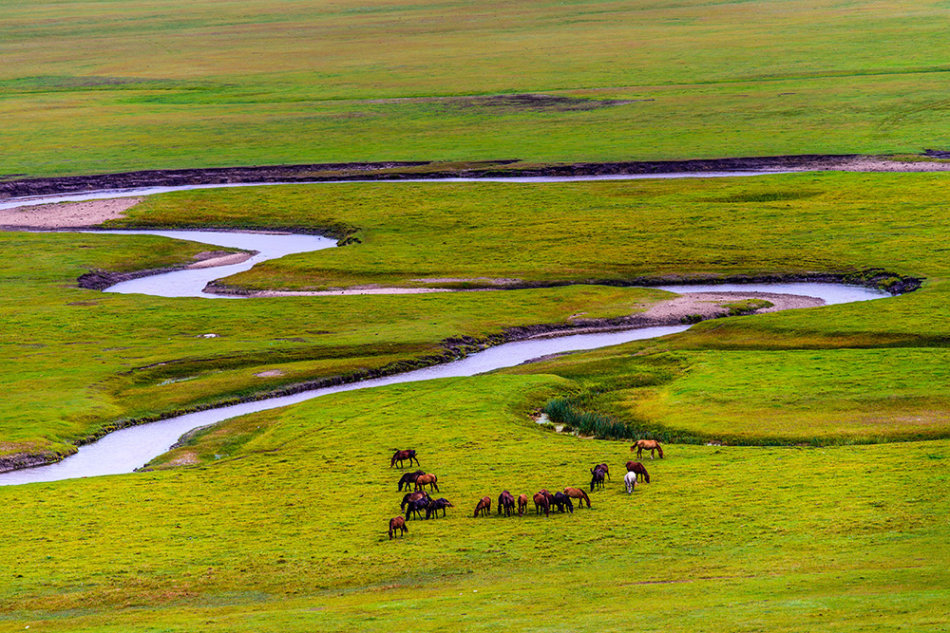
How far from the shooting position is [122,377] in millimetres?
55219

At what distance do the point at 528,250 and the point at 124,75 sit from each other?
4992 inches

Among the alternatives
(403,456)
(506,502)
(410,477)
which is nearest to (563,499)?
(506,502)

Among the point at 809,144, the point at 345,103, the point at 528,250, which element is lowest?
the point at 528,250

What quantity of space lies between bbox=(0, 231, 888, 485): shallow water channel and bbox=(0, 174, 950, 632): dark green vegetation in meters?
1.27

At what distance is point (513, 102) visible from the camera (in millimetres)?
140000

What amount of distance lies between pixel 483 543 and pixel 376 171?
268 ft

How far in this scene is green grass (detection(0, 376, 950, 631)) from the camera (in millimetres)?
23656

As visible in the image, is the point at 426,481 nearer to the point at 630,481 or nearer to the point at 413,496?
the point at 413,496

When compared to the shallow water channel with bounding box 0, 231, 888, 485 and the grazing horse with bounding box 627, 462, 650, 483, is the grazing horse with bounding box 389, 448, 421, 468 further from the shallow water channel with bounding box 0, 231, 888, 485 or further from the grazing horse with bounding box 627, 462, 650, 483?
the shallow water channel with bounding box 0, 231, 888, 485

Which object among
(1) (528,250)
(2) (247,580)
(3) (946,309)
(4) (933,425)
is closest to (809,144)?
(1) (528,250)

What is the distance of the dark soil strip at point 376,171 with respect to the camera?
10338 centimetres

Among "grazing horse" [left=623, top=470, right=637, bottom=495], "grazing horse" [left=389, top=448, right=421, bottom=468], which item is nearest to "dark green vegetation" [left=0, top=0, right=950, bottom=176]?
"grazing horse" [left=389, top=448, right=421, bottom=468]

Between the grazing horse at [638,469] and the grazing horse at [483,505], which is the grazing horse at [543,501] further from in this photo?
the grazing horse at [638,469]

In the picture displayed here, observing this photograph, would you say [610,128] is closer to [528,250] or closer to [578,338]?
[528,250]
